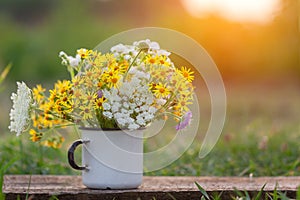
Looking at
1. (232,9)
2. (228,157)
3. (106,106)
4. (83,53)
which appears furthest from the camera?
(232,9)

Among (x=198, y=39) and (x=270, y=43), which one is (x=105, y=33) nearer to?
(x=198, y=39)

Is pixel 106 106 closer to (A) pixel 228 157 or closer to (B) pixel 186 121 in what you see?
(B) pixel 186 121

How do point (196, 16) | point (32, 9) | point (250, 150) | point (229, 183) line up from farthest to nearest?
1. point (32, 9)
2. point (196, 16)
3. point (250, 150)
4. point (229, 183)

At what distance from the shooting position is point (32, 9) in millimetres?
14047

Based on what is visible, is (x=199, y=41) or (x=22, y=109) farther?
(x=199, y=41)

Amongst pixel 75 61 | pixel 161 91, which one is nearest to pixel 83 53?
pixel 75 61

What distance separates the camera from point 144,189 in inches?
88.0

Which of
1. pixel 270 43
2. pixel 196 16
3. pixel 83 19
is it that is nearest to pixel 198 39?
pixel 196 16

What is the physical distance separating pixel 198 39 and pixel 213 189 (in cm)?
782

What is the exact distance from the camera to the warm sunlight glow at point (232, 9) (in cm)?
832

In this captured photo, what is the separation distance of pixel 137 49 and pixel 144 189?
50 cm

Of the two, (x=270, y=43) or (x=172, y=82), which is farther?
(x=270, y=43)

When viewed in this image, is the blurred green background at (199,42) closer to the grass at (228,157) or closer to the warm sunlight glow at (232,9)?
the warm sunlight glow at (232,9)

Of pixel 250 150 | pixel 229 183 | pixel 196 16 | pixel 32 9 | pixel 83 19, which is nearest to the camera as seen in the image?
pixel 229 183
